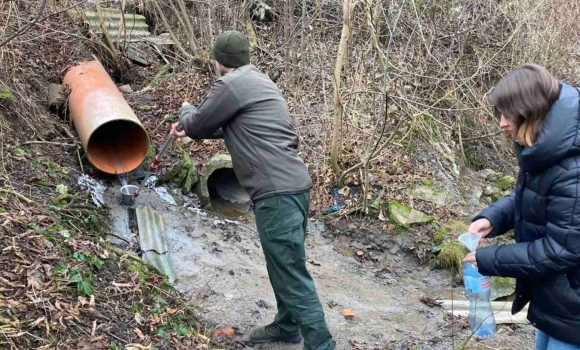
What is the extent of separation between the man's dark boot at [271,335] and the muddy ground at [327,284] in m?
0.05

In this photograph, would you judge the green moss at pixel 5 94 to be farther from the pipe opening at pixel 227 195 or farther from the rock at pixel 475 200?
the rock at pixel 475 200

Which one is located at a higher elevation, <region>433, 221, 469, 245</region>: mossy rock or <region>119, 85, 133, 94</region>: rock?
<region>119, 85, 133, 94</region>: rock

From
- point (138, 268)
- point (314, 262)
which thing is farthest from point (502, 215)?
point (314, 262)

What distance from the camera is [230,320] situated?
462 centimetres

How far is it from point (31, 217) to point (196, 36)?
5.78 metres

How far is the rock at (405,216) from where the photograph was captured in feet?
23.4

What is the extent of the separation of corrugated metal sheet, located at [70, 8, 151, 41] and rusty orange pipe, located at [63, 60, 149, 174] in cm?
150

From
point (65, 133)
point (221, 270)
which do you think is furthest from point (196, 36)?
point (221, 270)

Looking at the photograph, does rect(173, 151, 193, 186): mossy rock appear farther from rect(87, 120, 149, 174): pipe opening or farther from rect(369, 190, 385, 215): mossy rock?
rect(369, 190, 385, 215): mossy rock

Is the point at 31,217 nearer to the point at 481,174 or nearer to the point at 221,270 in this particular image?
the point at 221,270

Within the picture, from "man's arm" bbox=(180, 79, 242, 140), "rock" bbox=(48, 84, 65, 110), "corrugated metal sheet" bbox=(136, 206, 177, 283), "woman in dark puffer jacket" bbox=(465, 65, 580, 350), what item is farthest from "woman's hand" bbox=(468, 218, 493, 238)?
"rock" bbox=(48, 84, 65, 110)

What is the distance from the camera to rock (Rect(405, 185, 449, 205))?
24.7 ft

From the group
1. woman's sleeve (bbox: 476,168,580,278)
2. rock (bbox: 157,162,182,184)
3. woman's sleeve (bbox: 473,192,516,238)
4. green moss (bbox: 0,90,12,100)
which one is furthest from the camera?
rock (bbox: 157,162,182,184)

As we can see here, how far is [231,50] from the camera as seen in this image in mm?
3832
